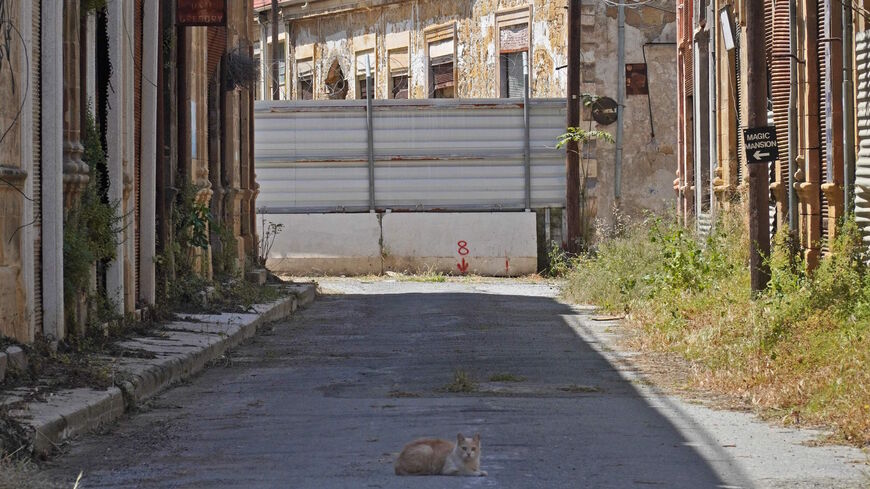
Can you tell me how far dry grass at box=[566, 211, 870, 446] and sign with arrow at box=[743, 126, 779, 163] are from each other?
108 cm

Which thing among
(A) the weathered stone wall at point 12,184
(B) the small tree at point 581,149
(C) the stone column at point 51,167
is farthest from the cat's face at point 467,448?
(B) the small tree at point 581,149

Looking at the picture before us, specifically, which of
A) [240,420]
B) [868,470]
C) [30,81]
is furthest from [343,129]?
[868,470]

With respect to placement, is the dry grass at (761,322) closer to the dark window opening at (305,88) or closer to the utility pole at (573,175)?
the utility pole at (573,175)

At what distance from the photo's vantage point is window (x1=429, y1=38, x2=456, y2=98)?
111 feet

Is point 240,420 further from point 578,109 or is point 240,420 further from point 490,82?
point 490,82

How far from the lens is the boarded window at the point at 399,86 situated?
117 ft

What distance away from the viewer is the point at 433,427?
Answer: 8.79 metres

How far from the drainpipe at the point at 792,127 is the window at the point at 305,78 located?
2344 cm

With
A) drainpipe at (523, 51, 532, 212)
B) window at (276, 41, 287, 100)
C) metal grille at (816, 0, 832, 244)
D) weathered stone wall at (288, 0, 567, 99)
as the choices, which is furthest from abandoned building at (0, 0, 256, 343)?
window at (276, 41, 287, 100)

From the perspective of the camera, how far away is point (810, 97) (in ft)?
50.2

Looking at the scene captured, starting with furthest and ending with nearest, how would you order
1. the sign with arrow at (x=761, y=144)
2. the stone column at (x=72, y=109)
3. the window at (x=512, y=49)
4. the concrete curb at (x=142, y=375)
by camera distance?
the window at (x=512, y=49) < the sign with arrow at (x=761, y=144) < the stone column at (x=72, y=109) < the concrete curb at (x=142, y=375)

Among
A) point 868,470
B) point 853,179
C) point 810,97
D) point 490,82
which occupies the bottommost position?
point 868,470

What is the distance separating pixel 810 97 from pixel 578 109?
11.9 meters

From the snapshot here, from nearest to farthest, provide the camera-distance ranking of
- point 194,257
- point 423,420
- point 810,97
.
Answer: point 423,420, point 810,97, point 194,257
